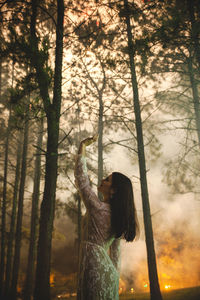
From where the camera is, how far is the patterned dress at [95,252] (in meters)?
1.89

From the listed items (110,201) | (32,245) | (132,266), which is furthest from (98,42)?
(132,266)

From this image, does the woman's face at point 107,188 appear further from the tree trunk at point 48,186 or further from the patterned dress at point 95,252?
the tree trunk at point 48,186

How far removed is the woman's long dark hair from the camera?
6.75ft

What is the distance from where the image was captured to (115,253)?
7.27 ft

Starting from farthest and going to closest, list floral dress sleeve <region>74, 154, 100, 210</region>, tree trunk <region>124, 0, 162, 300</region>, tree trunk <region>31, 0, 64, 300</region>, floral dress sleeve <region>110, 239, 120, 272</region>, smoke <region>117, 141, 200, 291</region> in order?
smoke <region>117, 141, 200, 291</region> < tree trunk <region>124, 0, 162, 300</region> < tree trunk <region>31, 0, 64, 300</region> < floral dress sleeve <region>110, 239, 120, 272</region> < floral dress sleeve <region>74, 154, 100, 210</region>

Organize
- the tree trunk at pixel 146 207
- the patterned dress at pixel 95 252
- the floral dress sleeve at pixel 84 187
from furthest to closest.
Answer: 1. the tree trunk at pixel 146 207
2. the floral dress sleeve at pixel 84 187
3. the patterned dress at pixel 95 252

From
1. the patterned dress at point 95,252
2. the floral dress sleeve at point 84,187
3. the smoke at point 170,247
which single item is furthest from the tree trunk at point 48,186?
the smoke at point 170,247

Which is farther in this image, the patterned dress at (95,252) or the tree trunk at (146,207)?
the tree trunk at (146,207)

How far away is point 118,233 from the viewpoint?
2.08m

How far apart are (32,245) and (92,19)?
1138 cm

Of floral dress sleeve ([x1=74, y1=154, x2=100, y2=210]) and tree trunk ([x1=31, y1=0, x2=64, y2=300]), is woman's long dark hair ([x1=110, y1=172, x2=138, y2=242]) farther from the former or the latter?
tree trunk ([x1=31, y1=0, x2=64, y2=300])

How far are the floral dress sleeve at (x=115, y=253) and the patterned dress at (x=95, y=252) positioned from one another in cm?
4

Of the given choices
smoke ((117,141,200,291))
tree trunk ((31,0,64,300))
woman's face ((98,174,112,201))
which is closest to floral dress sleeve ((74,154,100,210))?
woman's face ((98,174,112,201))

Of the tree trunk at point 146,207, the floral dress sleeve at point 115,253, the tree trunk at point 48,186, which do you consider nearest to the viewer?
the floral dress sleeve at point 115,253
